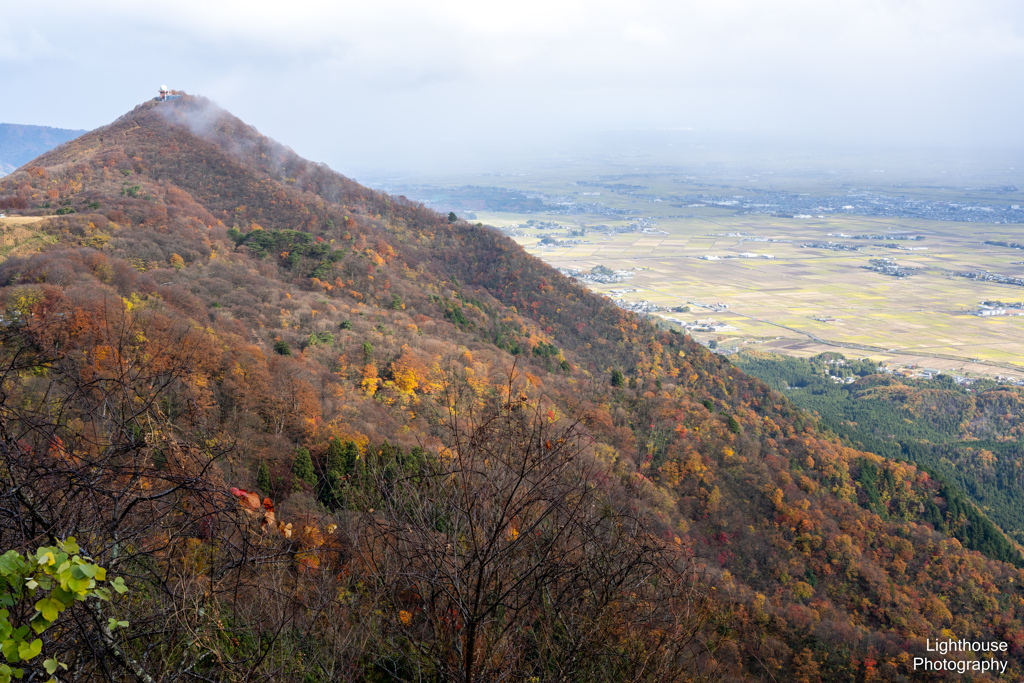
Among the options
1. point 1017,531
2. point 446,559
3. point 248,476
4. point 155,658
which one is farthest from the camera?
point 1017,531

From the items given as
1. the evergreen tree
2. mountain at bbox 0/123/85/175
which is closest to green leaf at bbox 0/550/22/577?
the evergreen tree

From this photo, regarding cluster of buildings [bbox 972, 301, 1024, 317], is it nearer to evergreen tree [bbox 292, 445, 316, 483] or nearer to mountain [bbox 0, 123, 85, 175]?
evergreen tree [bbox 292, 445, 316, 483]

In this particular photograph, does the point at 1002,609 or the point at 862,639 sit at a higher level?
the point at 862,639

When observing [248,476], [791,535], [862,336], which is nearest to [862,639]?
[791,535]

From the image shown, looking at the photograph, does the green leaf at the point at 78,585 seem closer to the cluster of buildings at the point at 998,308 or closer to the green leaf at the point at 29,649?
the green leaf at the point at 29,649

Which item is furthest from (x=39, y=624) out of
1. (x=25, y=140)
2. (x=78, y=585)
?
(x=25, y=140)

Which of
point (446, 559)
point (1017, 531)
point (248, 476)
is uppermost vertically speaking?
point (446, 559)

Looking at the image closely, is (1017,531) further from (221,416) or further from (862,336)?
(221,416)
